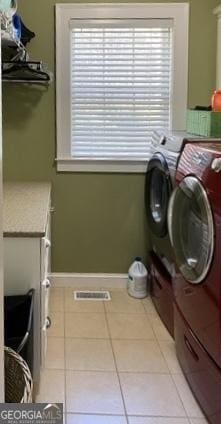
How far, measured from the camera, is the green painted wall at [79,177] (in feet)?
12.3

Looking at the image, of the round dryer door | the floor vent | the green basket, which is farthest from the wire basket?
the floor vent

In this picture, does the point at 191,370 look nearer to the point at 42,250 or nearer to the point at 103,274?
the point at 42,250

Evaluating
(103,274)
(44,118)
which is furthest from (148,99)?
(103,274)

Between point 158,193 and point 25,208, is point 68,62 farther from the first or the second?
point 25,208

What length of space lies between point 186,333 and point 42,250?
0.81 metres

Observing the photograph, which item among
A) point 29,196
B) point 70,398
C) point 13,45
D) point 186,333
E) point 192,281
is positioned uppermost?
point 13,45

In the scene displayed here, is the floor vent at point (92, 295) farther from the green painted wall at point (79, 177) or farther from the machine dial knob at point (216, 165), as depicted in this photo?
the machine dial knob at point (216, 165)

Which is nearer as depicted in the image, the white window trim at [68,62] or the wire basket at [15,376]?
the wire basket at [15,376]

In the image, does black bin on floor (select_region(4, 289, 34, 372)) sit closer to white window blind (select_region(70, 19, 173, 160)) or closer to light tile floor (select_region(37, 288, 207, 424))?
light tile floor (select_region(37, 288, 207, 424))

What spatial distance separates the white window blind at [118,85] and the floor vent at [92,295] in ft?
3.37

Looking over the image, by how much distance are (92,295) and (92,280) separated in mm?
205

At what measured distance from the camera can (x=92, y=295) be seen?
12.6 ft

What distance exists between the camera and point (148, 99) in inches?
151

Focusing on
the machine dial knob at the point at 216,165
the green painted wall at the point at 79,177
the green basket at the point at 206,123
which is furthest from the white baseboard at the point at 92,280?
the machine dial knob at the point at 216,165
